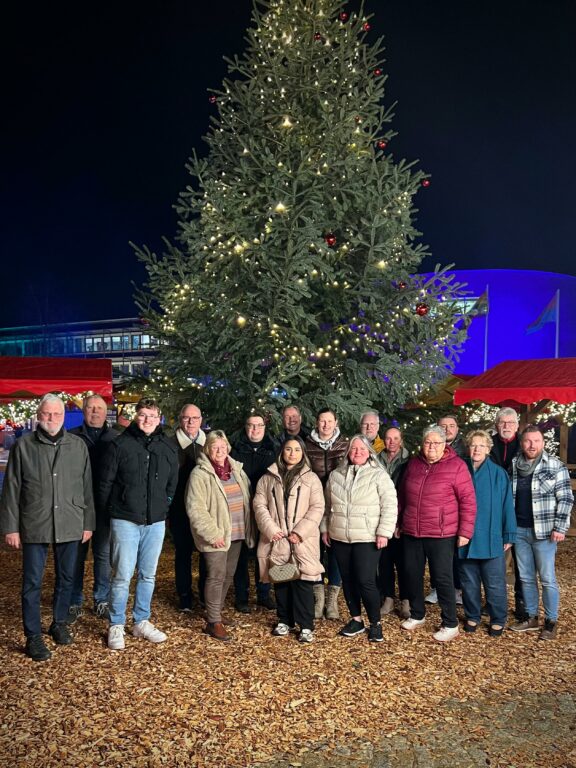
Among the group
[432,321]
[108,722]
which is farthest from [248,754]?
[432,321]

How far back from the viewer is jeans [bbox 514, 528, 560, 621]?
600 cm

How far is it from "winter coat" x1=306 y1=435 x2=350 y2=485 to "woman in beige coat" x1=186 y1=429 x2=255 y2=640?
0.85 metres

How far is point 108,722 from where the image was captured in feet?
13.4

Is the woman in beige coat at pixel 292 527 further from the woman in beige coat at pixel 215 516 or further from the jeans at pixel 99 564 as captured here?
the jeans at pixel 99 564

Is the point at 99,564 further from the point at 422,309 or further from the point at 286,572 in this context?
the point at 422,309

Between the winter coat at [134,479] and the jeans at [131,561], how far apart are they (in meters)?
0.10

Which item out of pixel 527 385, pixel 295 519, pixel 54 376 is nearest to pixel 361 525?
pixel 295 519

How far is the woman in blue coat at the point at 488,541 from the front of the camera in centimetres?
596

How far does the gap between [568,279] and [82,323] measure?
50839 millimetres

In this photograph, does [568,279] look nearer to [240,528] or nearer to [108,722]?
[240,528]

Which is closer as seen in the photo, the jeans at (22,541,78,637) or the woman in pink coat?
the jeans at (22,541,78,637)

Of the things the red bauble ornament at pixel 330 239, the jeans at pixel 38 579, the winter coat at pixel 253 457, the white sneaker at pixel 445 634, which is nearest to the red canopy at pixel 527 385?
the red bauble ornament at pixel 330 239

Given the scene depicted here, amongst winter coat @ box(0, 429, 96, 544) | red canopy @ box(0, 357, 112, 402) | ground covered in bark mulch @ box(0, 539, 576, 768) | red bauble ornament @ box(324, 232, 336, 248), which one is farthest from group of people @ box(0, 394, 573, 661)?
red canopy @ box(0, 357, 112, 402)

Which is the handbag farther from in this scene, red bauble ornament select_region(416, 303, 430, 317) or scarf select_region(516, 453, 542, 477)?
red bauble ornament select_region(416, 303, 430, 317)
